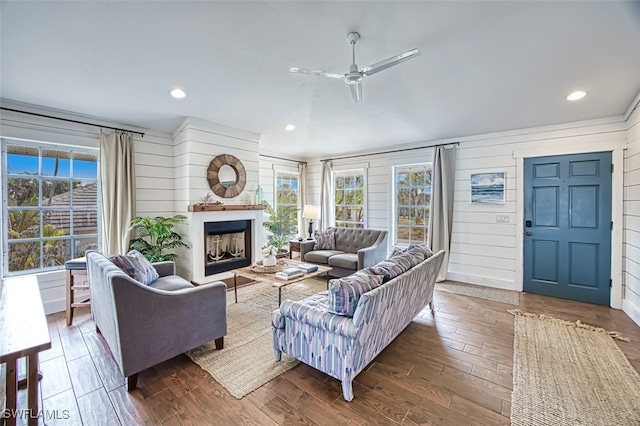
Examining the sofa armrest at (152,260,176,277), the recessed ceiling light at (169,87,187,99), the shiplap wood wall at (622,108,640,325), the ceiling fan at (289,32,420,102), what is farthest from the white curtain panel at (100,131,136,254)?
the shiplap wood wall at (622,108,640,325)

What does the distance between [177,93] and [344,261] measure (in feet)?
10.7

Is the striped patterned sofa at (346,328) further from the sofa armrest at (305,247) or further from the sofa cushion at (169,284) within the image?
the sofa armrest at (305,247)

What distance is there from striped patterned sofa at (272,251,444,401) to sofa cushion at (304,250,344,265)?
2.10m

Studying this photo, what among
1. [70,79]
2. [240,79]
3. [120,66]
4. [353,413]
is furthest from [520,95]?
[70,79]

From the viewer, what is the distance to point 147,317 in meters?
2.02

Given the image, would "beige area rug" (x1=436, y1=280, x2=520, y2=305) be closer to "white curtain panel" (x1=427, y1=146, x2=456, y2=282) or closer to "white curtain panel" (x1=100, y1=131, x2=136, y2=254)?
"white curtain panel" (x1=427, y1=146, x2=456, y2=282)

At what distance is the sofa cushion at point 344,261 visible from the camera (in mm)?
4348

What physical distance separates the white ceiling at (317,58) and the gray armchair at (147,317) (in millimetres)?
1894

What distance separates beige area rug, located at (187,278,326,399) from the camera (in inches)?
84.0

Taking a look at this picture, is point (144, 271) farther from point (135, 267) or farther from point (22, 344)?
point (22, 344)

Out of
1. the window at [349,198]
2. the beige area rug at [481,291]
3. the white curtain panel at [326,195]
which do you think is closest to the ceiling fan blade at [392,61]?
the beige area rug at [481,291]

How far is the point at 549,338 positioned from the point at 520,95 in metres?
2.72

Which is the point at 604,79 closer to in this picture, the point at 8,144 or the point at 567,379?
the point at 567,379

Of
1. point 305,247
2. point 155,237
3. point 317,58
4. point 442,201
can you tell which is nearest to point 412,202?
point 442,201
